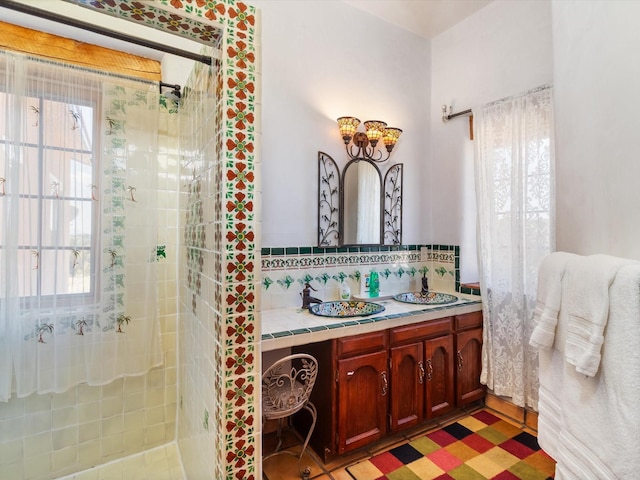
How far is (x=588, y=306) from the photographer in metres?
0.79

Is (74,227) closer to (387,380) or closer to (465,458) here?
(387,380)

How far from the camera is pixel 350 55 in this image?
8.57 ft

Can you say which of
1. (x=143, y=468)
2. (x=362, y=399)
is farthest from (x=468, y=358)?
(x=143, y=468)

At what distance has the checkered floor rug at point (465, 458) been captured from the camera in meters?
1.85

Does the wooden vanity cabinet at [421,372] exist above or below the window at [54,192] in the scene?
below

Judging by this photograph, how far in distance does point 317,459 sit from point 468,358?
1285 mm

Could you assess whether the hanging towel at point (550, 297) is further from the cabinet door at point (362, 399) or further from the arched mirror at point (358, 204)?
the arched mirror at point (358, 204)

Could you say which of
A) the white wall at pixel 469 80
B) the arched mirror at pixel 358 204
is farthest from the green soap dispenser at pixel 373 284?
the white wall at pixel 469 80

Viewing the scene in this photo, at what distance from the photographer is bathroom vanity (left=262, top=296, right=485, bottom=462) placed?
1.87 m

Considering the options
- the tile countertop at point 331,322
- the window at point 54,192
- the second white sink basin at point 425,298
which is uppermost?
the window at point 54,192

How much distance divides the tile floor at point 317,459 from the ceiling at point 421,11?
3.15m

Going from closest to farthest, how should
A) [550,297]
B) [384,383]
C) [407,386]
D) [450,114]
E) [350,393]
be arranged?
1. [550,297]
2. [350,393]
3. [384,383]
4. [407,386]
5. [450,114]

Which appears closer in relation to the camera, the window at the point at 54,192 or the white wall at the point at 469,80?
the window at the point at 54,192

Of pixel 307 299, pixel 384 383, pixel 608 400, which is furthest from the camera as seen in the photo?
pixel 307 299
